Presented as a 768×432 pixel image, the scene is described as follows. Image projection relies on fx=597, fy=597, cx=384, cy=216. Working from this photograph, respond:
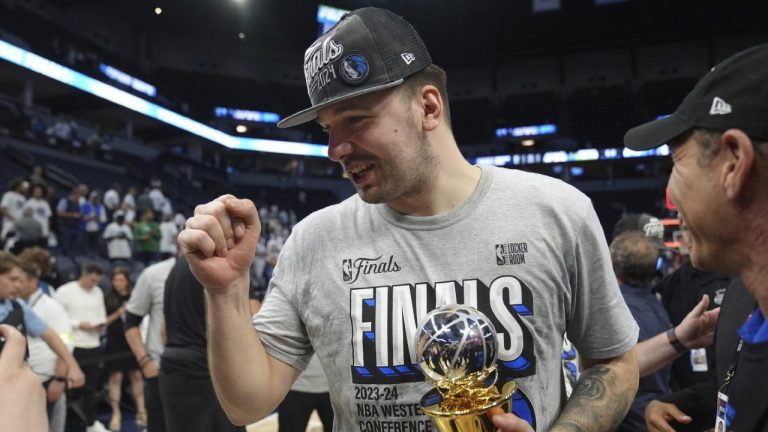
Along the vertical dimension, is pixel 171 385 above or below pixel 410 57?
below

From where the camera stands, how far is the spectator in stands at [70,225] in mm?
11430

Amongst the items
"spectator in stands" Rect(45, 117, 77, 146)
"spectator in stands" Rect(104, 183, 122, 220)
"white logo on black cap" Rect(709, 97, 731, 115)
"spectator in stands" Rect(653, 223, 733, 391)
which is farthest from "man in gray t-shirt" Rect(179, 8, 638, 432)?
"spectator in stands" Rect(45, 117, 77, 146)

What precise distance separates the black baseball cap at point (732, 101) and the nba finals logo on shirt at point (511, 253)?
38 cm

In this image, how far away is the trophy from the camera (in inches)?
42.6

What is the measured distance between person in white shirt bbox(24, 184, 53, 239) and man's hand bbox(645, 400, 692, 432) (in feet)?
29.7

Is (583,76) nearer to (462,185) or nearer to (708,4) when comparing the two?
(708,4)

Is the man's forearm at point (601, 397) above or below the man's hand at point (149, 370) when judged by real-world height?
above

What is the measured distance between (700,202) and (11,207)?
33.6 ft

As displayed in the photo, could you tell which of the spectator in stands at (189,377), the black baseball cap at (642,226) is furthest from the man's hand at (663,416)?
the spectator in stands at (189,377)

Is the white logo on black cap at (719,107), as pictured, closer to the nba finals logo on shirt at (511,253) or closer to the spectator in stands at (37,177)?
the nba finals logo on shirt at (511,253)

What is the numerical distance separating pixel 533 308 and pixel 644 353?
1.29 m

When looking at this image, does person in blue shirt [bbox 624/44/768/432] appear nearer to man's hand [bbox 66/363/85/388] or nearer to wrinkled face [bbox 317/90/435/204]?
wrinkled face [bbox 317/90/435/204]

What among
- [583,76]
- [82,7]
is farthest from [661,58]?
[82,7]

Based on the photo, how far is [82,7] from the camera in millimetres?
21000
